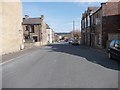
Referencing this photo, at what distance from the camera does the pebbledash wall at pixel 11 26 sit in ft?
105

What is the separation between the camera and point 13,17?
1469 inches

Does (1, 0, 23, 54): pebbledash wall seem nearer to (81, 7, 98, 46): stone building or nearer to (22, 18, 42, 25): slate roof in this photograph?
(81, 7, 98, 46): stone building

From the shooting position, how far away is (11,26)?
35.9 metres

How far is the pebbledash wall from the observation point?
31922 millimetres

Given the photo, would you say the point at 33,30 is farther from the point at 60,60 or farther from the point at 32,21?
the point at 60,60

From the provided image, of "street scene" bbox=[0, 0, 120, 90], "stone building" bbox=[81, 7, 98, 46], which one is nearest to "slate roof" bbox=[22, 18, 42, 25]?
"stone building" bbox=[81, 7, 98, 46]

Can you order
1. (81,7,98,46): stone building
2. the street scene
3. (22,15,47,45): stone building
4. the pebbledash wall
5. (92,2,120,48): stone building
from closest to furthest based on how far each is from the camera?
the street scene < the pebbledash wall < (92,2,120,48): stone building < (81,7,98,46): stone building < (22,15,47,45): stone building

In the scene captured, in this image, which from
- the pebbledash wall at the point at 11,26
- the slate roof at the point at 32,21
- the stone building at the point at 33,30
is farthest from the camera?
the slate roof at the point at 32,21

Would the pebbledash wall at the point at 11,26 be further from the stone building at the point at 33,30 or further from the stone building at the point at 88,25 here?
the stone building at the point at 33,30

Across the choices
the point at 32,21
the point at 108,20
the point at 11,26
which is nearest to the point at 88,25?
the point at 108,20

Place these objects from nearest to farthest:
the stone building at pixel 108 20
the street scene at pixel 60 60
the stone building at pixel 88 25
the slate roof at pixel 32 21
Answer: the street scene at pixel 60 60, the stone building at pixel 108 20, the stone building at pixel 88 25, the slate roof at pixel 32 21

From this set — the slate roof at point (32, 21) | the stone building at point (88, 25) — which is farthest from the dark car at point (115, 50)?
the slate roof at point (32, 21)

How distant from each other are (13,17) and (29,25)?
46149 millimetres

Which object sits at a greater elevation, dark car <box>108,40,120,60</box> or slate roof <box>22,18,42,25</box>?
slate roof <box>22,18,42,25</box>
